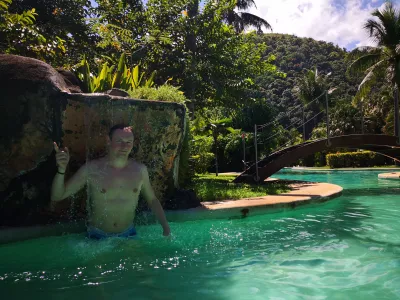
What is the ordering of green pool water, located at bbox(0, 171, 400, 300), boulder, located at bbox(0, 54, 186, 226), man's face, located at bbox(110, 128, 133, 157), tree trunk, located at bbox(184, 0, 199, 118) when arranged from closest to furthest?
green pool water, located at bbox(0, 171, 400, 300)
man's face, located at bbox(110, 128, 133, 157)
boulder, located at bbox(0, 54, 186, 226)
tree trunk, located at bbox(184, 0, 199, 118)

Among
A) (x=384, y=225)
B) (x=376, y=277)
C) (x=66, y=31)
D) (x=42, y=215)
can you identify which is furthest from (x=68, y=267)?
(x=66, y=31)

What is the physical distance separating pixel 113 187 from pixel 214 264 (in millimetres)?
1467

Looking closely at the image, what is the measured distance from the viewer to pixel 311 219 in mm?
6441

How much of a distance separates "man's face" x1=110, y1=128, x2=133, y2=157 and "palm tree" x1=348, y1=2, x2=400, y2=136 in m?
20.5

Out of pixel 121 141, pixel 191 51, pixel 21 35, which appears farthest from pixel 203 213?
pixel 191 51

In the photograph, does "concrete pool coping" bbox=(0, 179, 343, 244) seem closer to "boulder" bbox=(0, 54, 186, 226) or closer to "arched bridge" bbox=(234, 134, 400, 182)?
"boulder" bbox=(0, 54, 186, 226)

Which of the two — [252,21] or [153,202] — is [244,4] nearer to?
[252,21]

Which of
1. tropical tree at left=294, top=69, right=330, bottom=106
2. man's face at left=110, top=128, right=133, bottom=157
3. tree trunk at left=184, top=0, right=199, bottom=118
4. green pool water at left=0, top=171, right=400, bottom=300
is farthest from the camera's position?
tropical tree at left=294, top=69, right=330, bottom=106

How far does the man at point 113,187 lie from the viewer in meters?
4.11

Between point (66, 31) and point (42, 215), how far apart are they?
414 inches

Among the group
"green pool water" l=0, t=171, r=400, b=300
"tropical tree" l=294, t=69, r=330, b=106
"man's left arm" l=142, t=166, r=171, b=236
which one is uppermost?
"tropical tree" l=294, t=69, r=330, b=106

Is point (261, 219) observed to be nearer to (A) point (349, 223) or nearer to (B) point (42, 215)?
(A) point (349, 223)

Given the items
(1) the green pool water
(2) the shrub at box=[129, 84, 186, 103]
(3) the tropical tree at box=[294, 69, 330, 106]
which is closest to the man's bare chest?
(1) the green pool water

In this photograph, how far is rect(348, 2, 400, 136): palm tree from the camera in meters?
21.9
